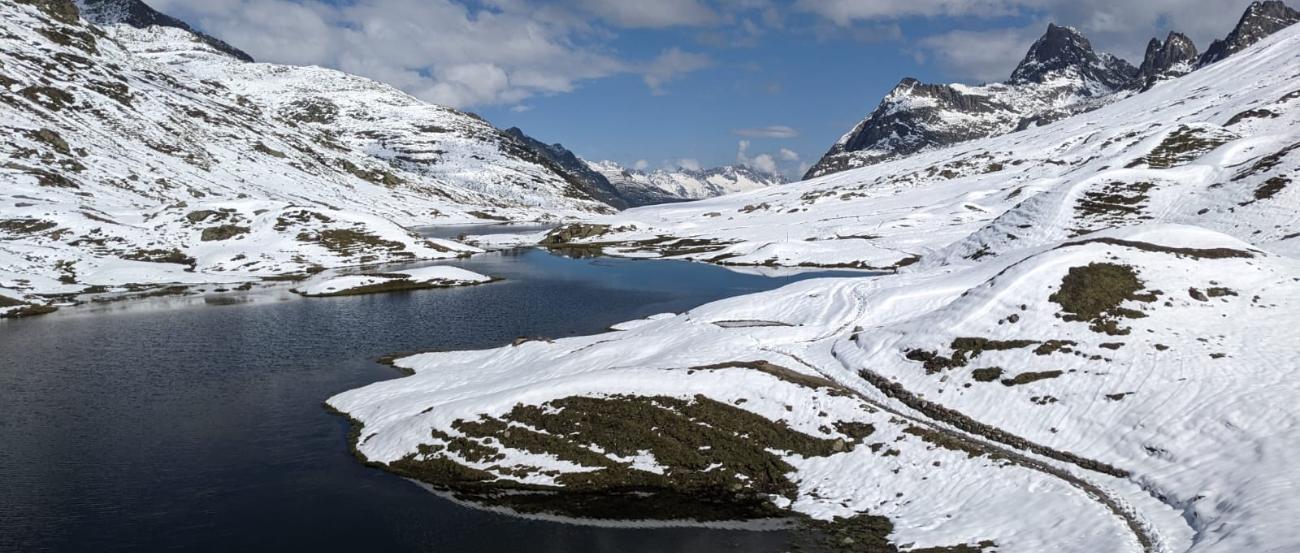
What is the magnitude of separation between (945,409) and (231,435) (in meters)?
43.6

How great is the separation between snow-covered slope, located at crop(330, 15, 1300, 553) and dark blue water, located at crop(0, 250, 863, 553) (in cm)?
315

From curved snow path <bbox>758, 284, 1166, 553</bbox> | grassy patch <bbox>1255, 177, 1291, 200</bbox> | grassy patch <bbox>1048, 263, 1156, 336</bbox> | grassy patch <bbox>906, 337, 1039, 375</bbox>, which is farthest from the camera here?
grassy patch <bbox>1255, 177, 1291, 200</bbox>

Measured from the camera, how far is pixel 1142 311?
44281mm

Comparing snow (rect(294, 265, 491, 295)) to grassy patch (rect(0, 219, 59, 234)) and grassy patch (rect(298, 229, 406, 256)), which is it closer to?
grassy patch (rect(298, 229, 406, 256))

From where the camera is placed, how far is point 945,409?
41.3 m

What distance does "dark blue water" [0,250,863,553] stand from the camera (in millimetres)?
31781

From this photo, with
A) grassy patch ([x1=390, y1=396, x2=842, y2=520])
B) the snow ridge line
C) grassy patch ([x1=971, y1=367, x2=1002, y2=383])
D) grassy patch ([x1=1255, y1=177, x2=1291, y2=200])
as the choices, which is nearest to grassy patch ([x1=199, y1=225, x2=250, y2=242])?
grassy patch ([x1=390, y1=396, x2=842, y2=520])

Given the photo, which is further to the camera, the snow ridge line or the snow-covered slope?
the snow-covered slope

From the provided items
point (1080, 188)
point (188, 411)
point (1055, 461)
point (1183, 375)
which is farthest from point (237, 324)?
point (1080, 188)

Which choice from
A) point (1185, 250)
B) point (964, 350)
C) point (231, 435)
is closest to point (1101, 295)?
point (964, 350)

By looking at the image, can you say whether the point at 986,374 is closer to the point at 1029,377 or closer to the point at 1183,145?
the point at 1029,377

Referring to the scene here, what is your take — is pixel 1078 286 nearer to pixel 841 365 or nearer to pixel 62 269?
pixel 841 365

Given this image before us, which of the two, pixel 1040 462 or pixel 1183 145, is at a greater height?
→ pixel 1183 145

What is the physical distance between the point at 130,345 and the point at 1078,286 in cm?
8336
